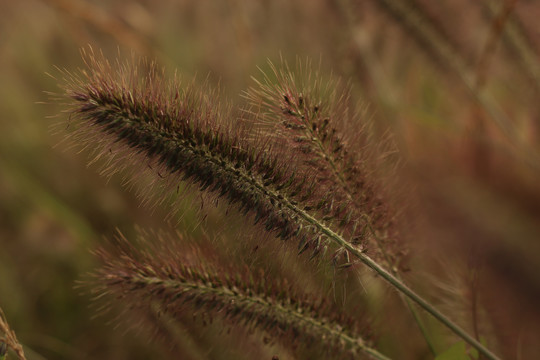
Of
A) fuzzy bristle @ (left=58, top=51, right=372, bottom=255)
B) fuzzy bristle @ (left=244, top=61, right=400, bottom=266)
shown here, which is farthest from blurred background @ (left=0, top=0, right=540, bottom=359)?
fuzzy bristle @ (left=58, top=51, right=372, bottom=255)

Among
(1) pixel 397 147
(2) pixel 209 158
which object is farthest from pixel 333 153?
(1) pixel 397 147

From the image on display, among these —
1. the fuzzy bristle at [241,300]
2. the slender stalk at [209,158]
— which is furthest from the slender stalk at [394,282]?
the fuzzy bristle at [241,300]

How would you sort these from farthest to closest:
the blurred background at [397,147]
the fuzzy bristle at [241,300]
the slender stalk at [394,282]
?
the blurred background at [397,147], the fuzzy bristle at [241,300], the slender stalk at [394,282]

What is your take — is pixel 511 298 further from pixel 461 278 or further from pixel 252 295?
pixel 252 295

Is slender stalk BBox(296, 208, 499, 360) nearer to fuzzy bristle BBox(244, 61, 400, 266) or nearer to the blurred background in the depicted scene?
fuzzy bristle BBox(244, 61, 400, 266)

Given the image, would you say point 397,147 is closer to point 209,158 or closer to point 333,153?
point 333,153

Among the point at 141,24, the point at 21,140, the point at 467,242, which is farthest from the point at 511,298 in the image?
the point at 21,140

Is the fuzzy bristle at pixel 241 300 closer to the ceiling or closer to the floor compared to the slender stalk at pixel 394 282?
closer to the floor

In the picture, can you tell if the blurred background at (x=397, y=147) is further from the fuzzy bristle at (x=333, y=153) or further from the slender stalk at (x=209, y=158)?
the slender stalk at (x=209, y=158)
